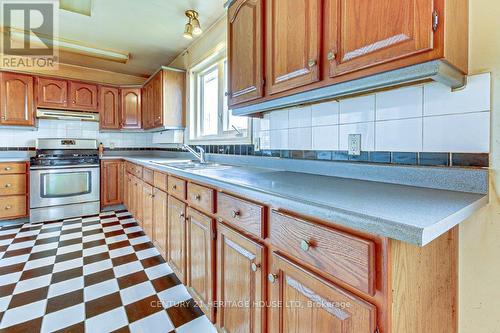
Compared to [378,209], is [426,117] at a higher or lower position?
higher

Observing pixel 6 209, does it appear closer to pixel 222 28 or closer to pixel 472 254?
pixel 222 28

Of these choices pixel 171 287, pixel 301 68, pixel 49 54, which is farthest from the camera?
pixel 49 54

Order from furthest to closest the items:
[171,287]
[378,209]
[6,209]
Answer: [6,209], [171,287], [378,209]

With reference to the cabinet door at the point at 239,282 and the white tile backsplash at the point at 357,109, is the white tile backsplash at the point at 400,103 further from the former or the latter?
the cabinet door at the point at 239,282

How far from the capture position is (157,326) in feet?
4.46

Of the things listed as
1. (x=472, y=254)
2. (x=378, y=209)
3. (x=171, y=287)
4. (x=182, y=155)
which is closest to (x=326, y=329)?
(x=378, y=209)

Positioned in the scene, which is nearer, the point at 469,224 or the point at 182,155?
the point at 469,224

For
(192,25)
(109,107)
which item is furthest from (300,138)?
(109,107)

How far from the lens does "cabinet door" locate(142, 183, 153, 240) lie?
2.32m

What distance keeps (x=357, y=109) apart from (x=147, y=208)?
2116 millimetres

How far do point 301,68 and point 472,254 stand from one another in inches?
38.2

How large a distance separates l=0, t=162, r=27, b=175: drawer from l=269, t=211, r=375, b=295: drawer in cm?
367

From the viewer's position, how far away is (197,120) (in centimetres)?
303

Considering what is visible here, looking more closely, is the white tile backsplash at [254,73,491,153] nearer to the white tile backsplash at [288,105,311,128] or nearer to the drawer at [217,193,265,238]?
the white tile backsplash at [288,105,311,128]
